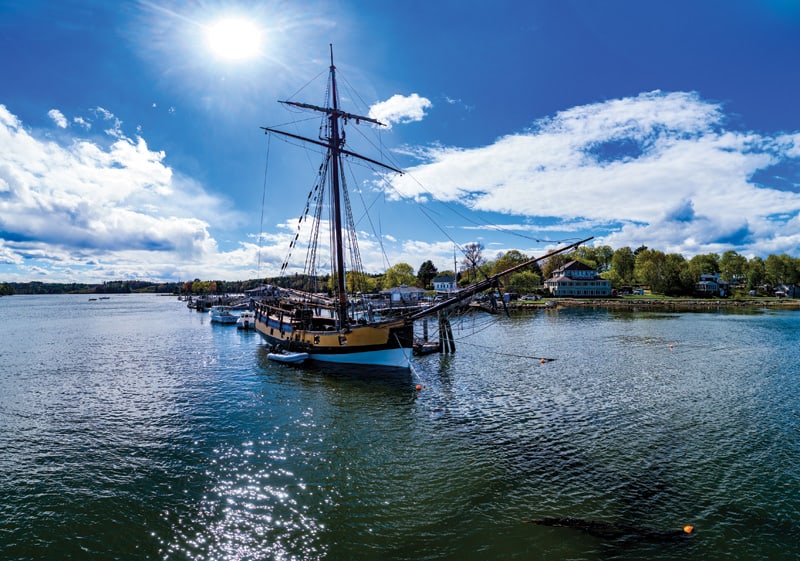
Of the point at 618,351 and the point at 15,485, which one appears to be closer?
the point at 15,485

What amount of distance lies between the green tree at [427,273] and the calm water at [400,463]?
137808 mm

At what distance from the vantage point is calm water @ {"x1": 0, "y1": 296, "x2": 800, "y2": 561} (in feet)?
33.5

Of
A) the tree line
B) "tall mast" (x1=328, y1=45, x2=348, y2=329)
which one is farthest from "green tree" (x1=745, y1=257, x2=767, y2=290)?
"tall mast" (x1=328, y1=45, x2=348, y2=329)

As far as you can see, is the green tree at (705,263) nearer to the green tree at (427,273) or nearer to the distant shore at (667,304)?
the distant shore at (667,304)

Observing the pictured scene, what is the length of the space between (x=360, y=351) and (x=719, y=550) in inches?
944

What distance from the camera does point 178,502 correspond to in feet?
39.7

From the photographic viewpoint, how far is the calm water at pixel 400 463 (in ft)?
33.5

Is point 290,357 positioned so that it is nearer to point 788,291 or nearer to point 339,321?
point 339,321

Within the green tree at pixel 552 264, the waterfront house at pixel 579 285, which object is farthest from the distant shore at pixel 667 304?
the green tree at pixel 552 264

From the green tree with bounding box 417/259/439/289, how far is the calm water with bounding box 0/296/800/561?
138 metres

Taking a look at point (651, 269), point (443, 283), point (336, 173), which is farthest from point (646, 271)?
point (336, 173)

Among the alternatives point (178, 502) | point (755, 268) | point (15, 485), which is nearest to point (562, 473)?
point (178, 502)

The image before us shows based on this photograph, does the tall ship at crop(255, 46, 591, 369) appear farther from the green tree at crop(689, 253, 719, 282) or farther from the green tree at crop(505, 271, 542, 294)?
the green tree at crop(689, 253, 719, 282)

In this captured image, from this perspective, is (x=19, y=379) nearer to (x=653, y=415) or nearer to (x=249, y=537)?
(x=249, y=537)
